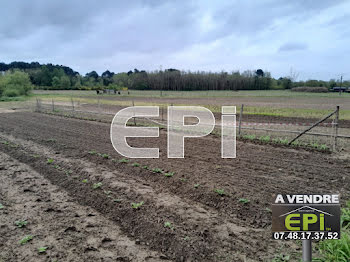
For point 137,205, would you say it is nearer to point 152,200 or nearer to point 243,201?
point 152,200

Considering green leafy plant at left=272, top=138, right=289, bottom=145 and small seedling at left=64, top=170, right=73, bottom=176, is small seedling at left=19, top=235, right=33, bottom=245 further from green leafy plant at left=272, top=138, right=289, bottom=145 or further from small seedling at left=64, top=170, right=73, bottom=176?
green leafy plant at left=272, top=138, right=289, bottom=145

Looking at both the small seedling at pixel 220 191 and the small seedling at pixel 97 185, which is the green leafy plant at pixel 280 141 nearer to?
the small seedling at pixel 220 191

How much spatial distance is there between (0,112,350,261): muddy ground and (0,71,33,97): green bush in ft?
153

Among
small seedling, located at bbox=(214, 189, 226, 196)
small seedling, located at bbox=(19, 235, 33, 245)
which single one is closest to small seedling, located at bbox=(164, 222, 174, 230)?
small seedling, located at bbox=(214, 189, 226, 196)

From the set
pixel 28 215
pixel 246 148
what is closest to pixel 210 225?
pixel 28 215

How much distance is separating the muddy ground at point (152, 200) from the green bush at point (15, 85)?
4659 cm

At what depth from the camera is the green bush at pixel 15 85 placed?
4591 centimetres

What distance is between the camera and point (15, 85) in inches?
1896

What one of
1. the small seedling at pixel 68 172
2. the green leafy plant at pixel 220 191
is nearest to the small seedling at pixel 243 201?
the green leafy plant at pixel 220 191

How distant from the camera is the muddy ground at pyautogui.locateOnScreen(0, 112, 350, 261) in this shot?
3.29 metres

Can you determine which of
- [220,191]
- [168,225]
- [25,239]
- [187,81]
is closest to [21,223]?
[25,239]

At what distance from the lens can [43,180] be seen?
581 centimetres

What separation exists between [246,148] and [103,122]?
9549 mm

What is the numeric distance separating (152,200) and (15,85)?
55540 millimetres
